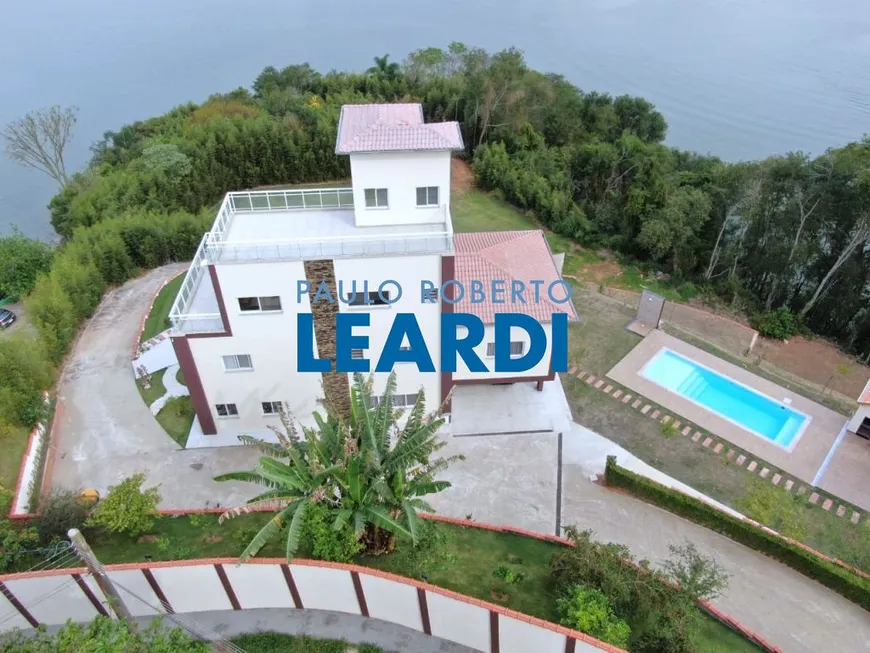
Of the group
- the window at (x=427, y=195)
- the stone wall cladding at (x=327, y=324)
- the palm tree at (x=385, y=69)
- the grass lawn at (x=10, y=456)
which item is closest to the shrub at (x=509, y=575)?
the stone wall cladding at (x=327, y=324)

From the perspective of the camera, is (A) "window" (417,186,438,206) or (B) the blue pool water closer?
(A) "window" (417,186,438,206)

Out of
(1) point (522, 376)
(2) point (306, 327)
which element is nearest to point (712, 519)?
(1) point (522, 376)

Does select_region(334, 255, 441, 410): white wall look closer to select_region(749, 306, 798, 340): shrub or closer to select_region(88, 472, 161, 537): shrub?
select_region(88, 472, 161, 537): shrub

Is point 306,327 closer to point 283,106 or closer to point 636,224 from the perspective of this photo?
point 636,224

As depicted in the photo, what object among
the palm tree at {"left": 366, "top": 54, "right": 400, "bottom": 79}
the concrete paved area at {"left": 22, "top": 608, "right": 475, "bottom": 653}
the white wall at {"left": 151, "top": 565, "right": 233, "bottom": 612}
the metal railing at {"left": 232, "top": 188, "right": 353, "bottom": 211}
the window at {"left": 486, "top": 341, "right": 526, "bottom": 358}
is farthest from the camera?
the palm tree at {"left": 366, "top": 54, "right": 400, "bottom": 79}

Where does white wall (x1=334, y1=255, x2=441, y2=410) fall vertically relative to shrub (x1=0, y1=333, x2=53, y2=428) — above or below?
above

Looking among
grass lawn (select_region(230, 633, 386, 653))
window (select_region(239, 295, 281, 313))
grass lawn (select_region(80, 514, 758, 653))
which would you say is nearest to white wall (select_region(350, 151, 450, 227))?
window (select_region(239, 295, 281, 313))

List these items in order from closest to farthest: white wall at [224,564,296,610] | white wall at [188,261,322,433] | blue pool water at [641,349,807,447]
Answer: white wall at [224,564,296,610], white wall at [188,261,322,433], blue pool water at [641,349,807,447]
